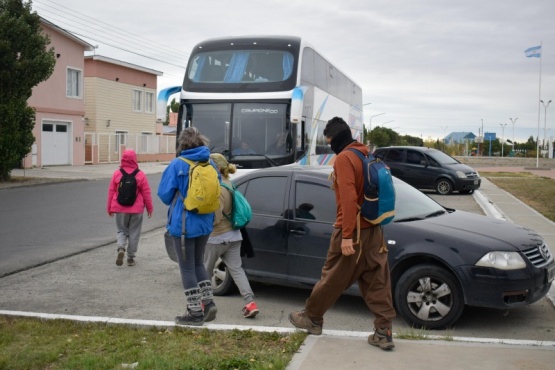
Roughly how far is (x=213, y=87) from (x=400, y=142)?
2970 inches

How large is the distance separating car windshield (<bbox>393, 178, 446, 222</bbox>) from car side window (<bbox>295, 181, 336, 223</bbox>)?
70cm

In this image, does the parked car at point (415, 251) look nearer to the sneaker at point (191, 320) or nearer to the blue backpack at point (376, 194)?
the blue backpack at point (376, 194)

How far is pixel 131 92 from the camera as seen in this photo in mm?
45750

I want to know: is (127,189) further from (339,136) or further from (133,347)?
(339,136)

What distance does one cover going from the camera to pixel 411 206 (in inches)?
290

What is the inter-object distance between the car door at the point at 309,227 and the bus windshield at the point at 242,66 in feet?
27.6

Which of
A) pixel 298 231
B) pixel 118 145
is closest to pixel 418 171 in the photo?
pixel 298 231

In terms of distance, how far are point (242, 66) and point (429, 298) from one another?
10358mm

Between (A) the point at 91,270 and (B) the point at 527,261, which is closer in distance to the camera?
(B) the point at 527,261

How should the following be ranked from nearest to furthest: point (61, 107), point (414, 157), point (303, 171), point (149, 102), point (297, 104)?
point (303, 171) < point (297, 104) < point (414, 157) < point (61, 107) < point (149, 102)

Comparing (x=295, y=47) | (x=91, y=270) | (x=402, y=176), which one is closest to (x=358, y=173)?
(x=91, y=270)

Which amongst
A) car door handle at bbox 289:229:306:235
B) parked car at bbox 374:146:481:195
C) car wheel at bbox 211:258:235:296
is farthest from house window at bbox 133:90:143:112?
Result: car door handle at bbox 289:229:306:235

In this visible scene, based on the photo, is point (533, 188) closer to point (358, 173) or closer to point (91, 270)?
point (91, 270)

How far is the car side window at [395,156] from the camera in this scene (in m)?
24.1
